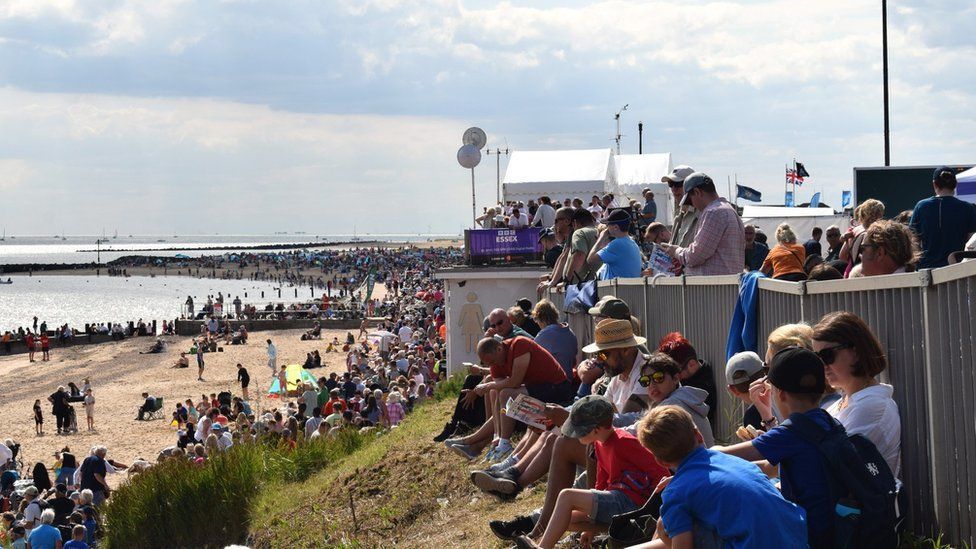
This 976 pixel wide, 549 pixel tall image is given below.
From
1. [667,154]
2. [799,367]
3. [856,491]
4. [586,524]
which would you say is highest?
[667,154]

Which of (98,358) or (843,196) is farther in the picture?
(98,358)

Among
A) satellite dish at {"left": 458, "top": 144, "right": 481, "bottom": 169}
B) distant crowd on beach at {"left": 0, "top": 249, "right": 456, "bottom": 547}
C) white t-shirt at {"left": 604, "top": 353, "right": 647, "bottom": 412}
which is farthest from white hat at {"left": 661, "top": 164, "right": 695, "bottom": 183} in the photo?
satellite dish at {"left": 458, "top": 144, "right": 481, "bottom": 169}

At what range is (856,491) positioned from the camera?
15.3 feet

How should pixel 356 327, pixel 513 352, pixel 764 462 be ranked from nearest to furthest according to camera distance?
pixel 764 462 → pixel 513 352 → pixel 356 327

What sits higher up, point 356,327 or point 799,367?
point 799,367

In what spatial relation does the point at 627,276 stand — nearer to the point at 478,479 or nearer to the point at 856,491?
the point at 478,479

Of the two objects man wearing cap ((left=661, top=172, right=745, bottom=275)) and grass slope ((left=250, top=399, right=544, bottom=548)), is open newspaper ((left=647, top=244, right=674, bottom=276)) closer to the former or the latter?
man wearing cap ((left=661, top=172, right=745, bottom=275))

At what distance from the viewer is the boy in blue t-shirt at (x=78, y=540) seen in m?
13.5

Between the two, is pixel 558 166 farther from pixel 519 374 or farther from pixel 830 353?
pixel 830 353

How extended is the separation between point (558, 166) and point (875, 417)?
21.9 metres

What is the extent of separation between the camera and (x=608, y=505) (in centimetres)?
623

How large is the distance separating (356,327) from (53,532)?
4909 cm

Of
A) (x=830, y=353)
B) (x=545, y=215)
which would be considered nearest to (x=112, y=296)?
(x=545, y=215)

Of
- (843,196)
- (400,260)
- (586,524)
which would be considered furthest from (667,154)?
(400,260)
